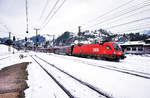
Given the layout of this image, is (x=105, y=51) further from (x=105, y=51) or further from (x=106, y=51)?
(x=106, y=51)

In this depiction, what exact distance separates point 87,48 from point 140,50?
22.2 metres

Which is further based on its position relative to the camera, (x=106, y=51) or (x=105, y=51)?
(x=105, y=51)

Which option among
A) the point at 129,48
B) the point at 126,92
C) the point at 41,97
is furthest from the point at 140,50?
the point at 41,97

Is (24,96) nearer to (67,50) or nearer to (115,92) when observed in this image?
(115,92)

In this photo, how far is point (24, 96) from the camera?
11.9 feet

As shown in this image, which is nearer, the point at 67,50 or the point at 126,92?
the point at 126,92

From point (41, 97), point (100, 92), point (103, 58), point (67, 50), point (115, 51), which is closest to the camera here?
point (41, 97)

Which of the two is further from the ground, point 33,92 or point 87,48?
point 87,48

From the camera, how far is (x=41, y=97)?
141 inches

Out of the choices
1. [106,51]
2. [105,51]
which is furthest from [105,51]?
[106,51]

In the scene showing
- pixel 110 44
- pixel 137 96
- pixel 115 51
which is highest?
pixel 110 44

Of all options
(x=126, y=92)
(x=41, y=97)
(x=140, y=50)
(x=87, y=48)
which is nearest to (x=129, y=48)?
(x=140, y=50)

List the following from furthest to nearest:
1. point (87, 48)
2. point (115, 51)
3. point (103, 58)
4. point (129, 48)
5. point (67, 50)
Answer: point (129, 48) < point (67, 50) < point (87, 48) < point (103, 58) < point (115, 51)

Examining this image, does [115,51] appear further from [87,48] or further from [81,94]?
[81,94]
